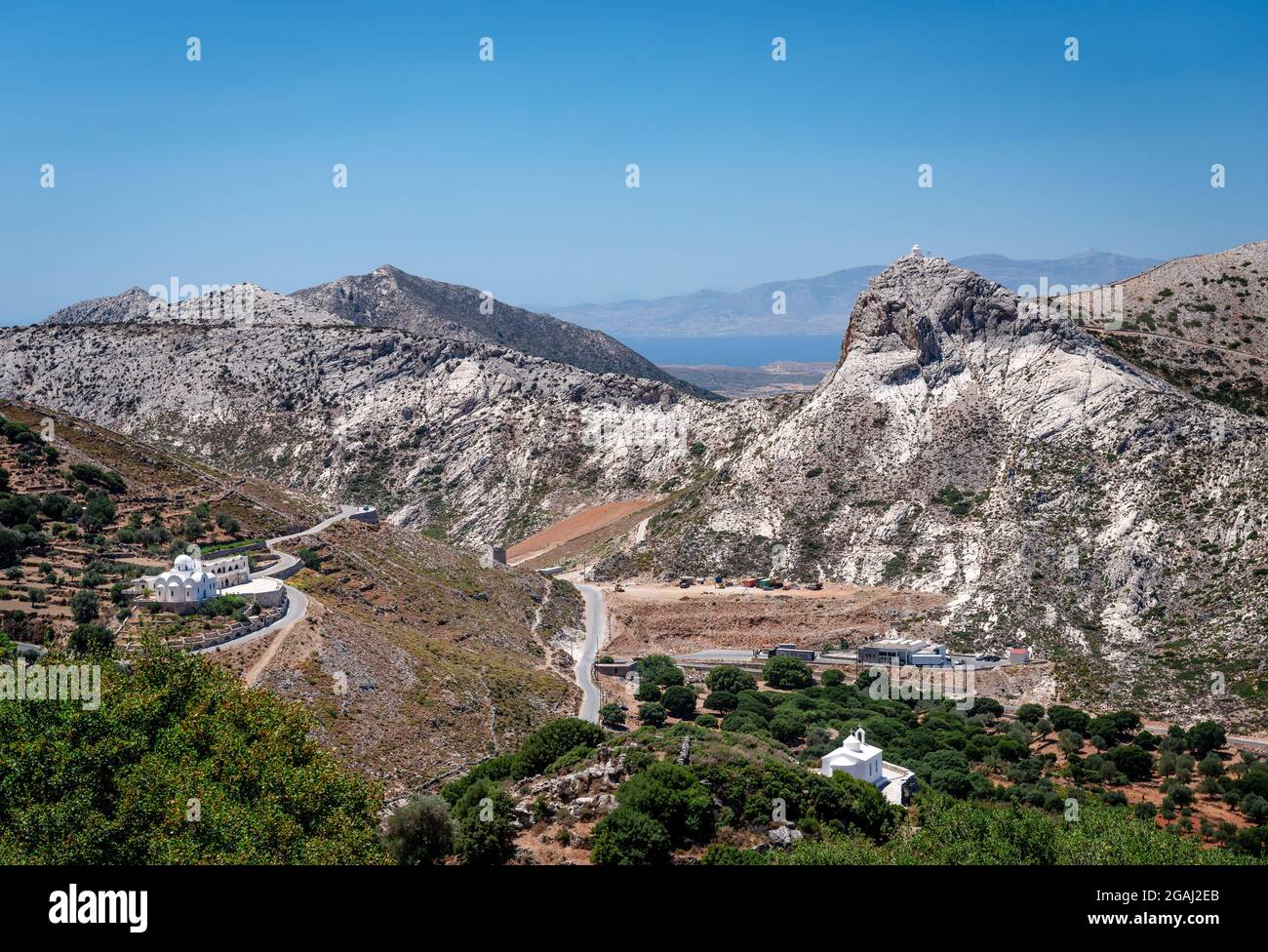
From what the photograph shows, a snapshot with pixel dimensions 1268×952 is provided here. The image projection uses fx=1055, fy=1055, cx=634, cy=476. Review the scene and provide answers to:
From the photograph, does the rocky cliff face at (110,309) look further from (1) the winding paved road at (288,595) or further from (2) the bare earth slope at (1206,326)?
(2) the bare earth slope at (1206,326)

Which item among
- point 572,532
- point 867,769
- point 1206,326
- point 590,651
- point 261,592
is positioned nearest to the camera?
point 867,769

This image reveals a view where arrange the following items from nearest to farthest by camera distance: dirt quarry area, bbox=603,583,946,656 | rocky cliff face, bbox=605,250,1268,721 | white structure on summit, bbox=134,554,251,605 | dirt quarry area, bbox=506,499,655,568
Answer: white structure on summit, bbox=134,554,251,605 < rocky cliff face, bbox=605,250,1268,721 < dirt quarry area, bbox=603,583,946,656 < dirt quarry area, bbox=506,499,655,568

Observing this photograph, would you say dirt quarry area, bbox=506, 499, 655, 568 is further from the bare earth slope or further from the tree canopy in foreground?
the tree canopy in foreground

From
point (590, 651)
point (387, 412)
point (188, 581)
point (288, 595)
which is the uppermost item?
point (387, 412)

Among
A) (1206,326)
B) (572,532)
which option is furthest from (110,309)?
(1206,326)

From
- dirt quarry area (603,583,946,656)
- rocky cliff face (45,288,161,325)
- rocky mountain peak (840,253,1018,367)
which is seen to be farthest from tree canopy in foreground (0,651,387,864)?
rocky cliff face (45,288,161,325)

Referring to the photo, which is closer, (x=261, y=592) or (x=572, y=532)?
(x=261, y=592)

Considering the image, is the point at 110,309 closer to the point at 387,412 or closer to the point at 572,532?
the point at 387,412
